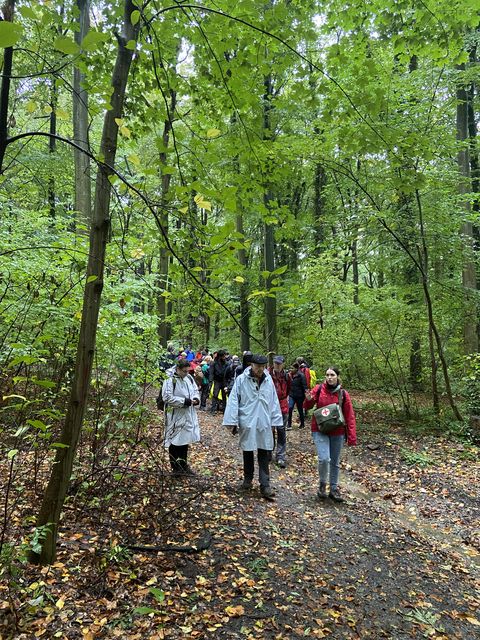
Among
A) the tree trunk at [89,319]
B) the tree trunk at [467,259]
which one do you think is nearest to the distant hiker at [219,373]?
the tree trunk at [467,259]

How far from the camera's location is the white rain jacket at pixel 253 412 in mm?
5766

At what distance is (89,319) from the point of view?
3.03 meters

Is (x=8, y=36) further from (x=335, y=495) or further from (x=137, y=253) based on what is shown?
(x=335, y=495)

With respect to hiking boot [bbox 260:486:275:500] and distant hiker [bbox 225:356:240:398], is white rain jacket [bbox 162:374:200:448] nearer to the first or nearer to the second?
hiking boot [bbox 260:486:275:500]

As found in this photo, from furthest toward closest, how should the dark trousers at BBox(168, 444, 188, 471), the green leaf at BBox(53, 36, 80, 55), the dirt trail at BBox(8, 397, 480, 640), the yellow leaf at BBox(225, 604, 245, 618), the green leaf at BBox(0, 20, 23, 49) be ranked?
the dark trousers at BBox(168, 444, 188, 471)
the yellow leaf at BBox(225, 604, 245, 618)
the dirt trail at BBox(8, 397, 480, 640)
the green leaf at BBox(53, 36, 80, 55)
the green leaf at BBox(0, 20, 23, 49)

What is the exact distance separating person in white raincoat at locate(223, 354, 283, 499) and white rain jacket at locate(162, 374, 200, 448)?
0.56 meters

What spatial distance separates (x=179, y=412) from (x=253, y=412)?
111 centimetres

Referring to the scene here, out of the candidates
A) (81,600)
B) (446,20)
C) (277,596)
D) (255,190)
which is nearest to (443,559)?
(277,596)

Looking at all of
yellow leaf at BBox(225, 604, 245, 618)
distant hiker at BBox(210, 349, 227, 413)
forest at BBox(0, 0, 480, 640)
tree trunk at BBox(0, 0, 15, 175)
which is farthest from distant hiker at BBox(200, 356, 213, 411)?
tree trunk at BBox(0, 0, 15, 175)

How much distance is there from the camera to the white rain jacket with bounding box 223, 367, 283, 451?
577 centimetres

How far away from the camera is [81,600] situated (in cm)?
297

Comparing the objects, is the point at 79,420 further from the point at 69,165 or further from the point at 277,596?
the point at 69,165

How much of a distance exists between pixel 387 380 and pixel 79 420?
1044 cm

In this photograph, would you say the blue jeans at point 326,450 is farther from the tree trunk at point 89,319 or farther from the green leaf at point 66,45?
the green leaf at point 66,45
